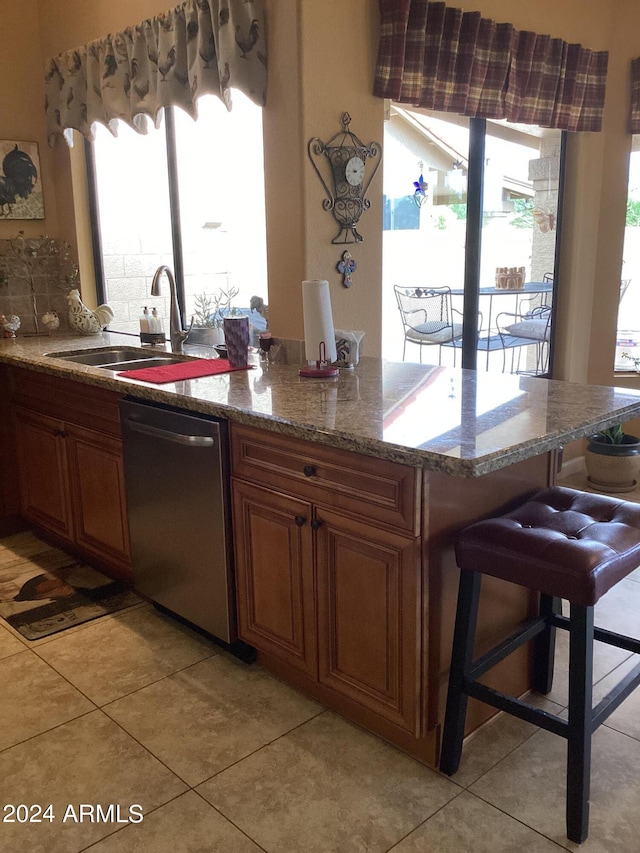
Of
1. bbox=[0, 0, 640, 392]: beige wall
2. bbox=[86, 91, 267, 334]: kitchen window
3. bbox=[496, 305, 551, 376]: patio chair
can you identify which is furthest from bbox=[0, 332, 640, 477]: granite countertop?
bbox=[496, 305, 551, 376]: patio chair

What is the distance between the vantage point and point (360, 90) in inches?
113

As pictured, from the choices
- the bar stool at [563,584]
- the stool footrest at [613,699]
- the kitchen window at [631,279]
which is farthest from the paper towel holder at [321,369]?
the kitchen window at [631,279]

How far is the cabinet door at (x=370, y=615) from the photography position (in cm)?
183

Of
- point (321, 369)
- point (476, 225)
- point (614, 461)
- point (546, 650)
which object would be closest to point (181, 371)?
point (321, 369)

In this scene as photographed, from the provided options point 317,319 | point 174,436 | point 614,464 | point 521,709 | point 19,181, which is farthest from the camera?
point 614,464

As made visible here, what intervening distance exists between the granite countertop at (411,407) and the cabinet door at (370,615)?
0.24 meters

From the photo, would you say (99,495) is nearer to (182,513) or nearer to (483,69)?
(182,513)

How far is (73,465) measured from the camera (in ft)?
10.3

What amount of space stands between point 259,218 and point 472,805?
8.02 feet

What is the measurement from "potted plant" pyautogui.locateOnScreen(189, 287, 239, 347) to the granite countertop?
0.60m

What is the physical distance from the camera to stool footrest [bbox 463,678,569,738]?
5.65ft

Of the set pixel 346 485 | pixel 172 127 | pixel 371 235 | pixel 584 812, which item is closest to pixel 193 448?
pixel 346 485

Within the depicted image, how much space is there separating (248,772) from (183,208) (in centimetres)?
266

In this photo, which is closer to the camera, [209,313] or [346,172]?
[346,172]
